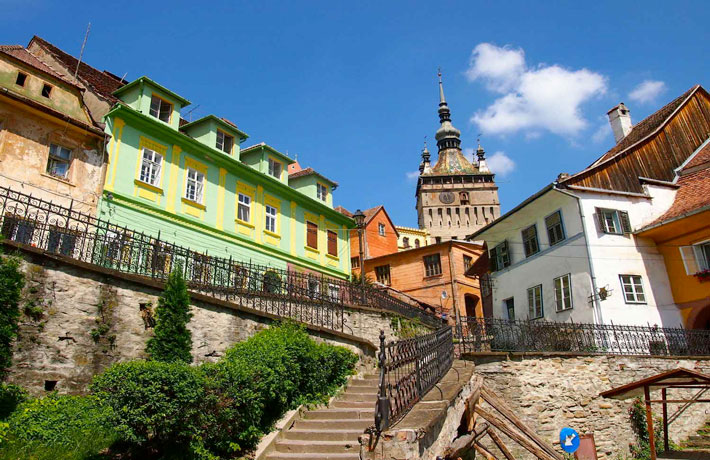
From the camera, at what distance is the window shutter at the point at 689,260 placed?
20.3 meters

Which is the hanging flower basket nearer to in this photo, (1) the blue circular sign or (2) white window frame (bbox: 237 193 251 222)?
(1) the blue circular sign

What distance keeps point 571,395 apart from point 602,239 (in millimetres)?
7850

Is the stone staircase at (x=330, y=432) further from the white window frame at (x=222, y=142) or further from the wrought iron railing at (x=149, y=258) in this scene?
the white window frame at (x=222, y=142)

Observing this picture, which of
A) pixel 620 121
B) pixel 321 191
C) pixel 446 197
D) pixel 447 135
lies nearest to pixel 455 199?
pixel 446 197

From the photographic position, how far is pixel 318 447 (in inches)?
342

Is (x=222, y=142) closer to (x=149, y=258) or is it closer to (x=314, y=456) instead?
(x=149, y=258)

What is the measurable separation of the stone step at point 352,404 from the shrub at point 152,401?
3542 mm

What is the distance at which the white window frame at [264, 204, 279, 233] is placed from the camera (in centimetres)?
2403

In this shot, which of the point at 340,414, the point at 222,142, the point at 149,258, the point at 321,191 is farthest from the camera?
the point at 321,191

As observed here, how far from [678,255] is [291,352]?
1864 cm

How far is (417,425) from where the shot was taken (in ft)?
20.7

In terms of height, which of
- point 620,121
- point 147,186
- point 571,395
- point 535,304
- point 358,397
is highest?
point 620,121

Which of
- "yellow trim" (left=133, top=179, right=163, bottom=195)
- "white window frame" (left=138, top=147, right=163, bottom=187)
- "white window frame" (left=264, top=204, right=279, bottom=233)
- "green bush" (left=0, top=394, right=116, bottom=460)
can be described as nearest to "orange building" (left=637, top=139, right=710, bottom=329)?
"white window frame" (left=264, top=204, right=279, bottom=233)

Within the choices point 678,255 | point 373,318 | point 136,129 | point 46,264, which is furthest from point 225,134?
point 678,255
